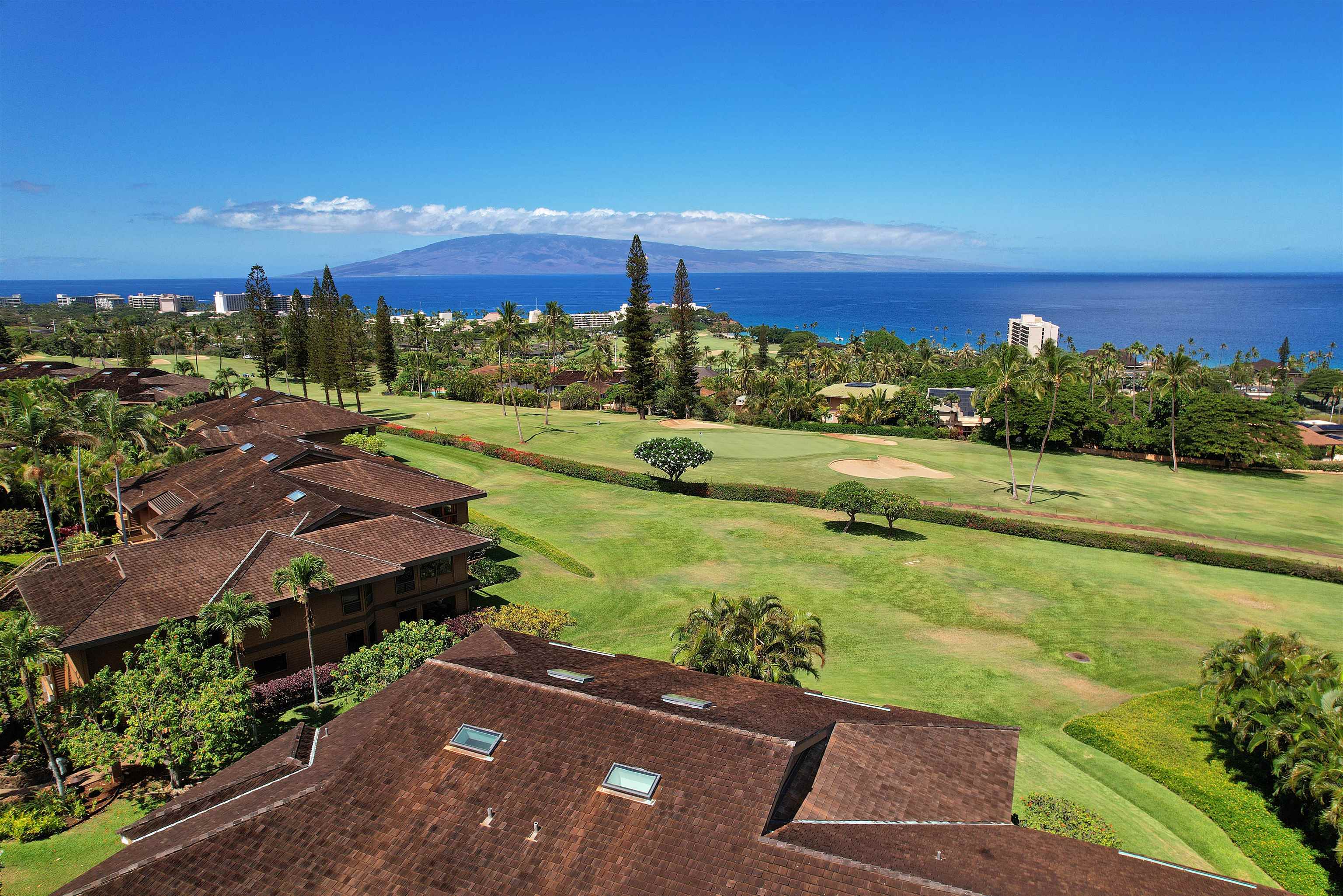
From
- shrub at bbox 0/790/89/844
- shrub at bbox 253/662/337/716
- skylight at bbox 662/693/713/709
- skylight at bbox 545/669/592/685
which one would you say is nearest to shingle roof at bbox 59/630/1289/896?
skylight at bbox 662/693/713/709

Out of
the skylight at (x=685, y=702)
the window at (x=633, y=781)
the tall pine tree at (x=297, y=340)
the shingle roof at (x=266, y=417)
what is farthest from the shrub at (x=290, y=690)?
the tall pine tree at (x=297, y=340)

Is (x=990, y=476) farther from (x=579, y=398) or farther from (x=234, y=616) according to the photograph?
(x=234, y=616)

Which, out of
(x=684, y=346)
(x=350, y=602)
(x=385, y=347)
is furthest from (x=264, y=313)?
(x=350, y=602)

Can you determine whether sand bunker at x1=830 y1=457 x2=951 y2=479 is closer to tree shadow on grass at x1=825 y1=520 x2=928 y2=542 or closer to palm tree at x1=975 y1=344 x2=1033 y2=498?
palm tree at x1=975 y1=344 x2=1033 y2=498

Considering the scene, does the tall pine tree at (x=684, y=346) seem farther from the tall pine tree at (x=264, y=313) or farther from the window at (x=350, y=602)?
the window at (x=350, y=602)

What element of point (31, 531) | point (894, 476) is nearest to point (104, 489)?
point (31, 531)

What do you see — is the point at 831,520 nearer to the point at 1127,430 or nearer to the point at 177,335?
the point at 1127,430
